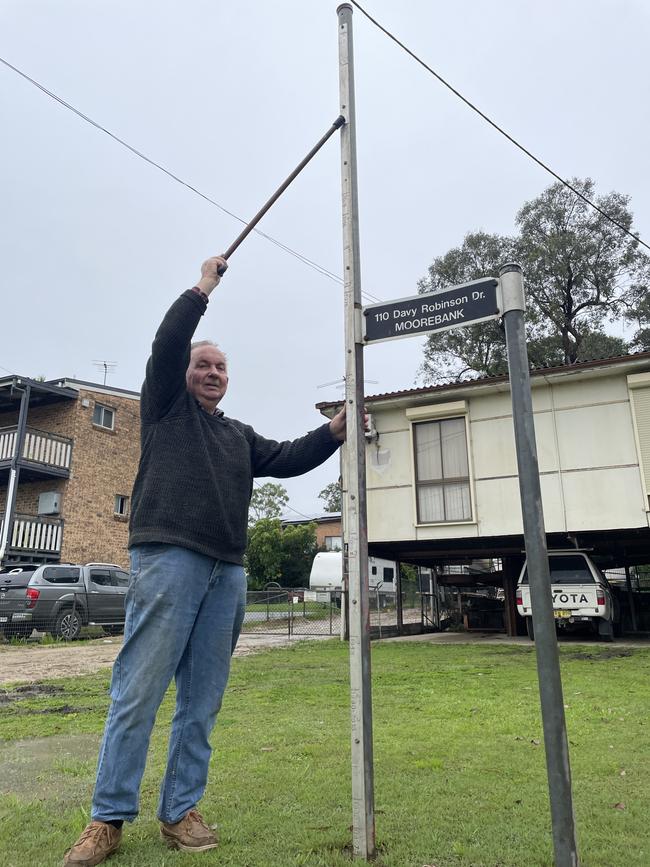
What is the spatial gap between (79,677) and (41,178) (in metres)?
7.59

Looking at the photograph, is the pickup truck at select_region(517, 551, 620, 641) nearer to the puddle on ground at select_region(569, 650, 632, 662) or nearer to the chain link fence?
the puddle on ground at select_region(569, 650, 632, 662)

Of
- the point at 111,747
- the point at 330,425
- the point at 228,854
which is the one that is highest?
the point at 330,425

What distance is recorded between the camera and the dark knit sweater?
280cm

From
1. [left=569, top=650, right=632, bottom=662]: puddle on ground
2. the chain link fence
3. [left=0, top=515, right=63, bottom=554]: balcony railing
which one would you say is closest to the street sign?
[left=569, top=650, right=632, bottom=662]: puddle on ground

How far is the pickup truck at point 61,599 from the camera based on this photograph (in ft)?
46.2

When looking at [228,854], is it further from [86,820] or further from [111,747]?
[86,820]

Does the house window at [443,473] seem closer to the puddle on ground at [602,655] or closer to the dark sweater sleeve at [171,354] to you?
the puddle on ground at [602,655]

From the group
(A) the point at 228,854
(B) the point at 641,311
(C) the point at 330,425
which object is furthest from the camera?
(B) the point at 641,311

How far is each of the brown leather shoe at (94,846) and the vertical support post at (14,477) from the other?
19.8 meters

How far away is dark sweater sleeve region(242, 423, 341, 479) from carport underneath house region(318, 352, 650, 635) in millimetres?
10154

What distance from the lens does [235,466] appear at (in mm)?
3092

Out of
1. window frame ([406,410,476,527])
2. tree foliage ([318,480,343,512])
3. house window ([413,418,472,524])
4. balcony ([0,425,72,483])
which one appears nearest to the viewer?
window frame ([406,410,476,527])

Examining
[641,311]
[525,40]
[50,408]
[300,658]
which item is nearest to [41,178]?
[525,40]

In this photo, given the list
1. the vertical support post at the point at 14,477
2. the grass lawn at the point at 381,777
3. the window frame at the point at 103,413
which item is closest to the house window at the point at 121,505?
the window frame at the point at 103,413
